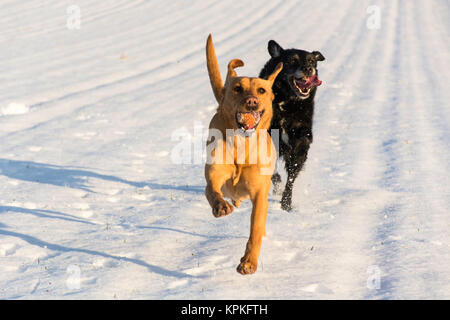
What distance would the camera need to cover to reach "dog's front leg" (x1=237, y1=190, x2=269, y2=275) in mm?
3357

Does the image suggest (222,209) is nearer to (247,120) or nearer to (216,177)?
(216,177)

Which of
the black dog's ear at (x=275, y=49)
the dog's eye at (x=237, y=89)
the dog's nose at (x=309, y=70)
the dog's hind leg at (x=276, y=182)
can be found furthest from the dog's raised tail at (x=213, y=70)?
the dog's hind leg at (x=276, y=182)

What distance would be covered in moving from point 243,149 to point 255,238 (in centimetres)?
67

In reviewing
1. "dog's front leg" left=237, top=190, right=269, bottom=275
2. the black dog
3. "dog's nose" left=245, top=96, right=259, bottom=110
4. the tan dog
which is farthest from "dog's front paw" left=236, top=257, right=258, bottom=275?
the black dog

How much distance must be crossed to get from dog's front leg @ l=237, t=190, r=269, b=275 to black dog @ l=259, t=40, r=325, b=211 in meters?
1.66

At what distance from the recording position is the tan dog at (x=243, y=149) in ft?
11.7

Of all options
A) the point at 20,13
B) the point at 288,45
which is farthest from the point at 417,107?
the point at 20,13

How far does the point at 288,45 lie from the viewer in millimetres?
15133

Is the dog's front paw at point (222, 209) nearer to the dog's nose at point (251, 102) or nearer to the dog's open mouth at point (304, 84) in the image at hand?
the dog's nose at point (251, 102)

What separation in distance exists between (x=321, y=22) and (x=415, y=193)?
46.2ft

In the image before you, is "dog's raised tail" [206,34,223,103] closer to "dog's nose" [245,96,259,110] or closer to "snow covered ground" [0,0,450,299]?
"dog's nose" [245,96,259,110]

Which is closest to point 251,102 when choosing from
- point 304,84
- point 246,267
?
point 246,267

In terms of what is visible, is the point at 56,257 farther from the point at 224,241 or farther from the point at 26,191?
the point at 26,191

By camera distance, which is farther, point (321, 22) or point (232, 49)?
point (321, 22)
